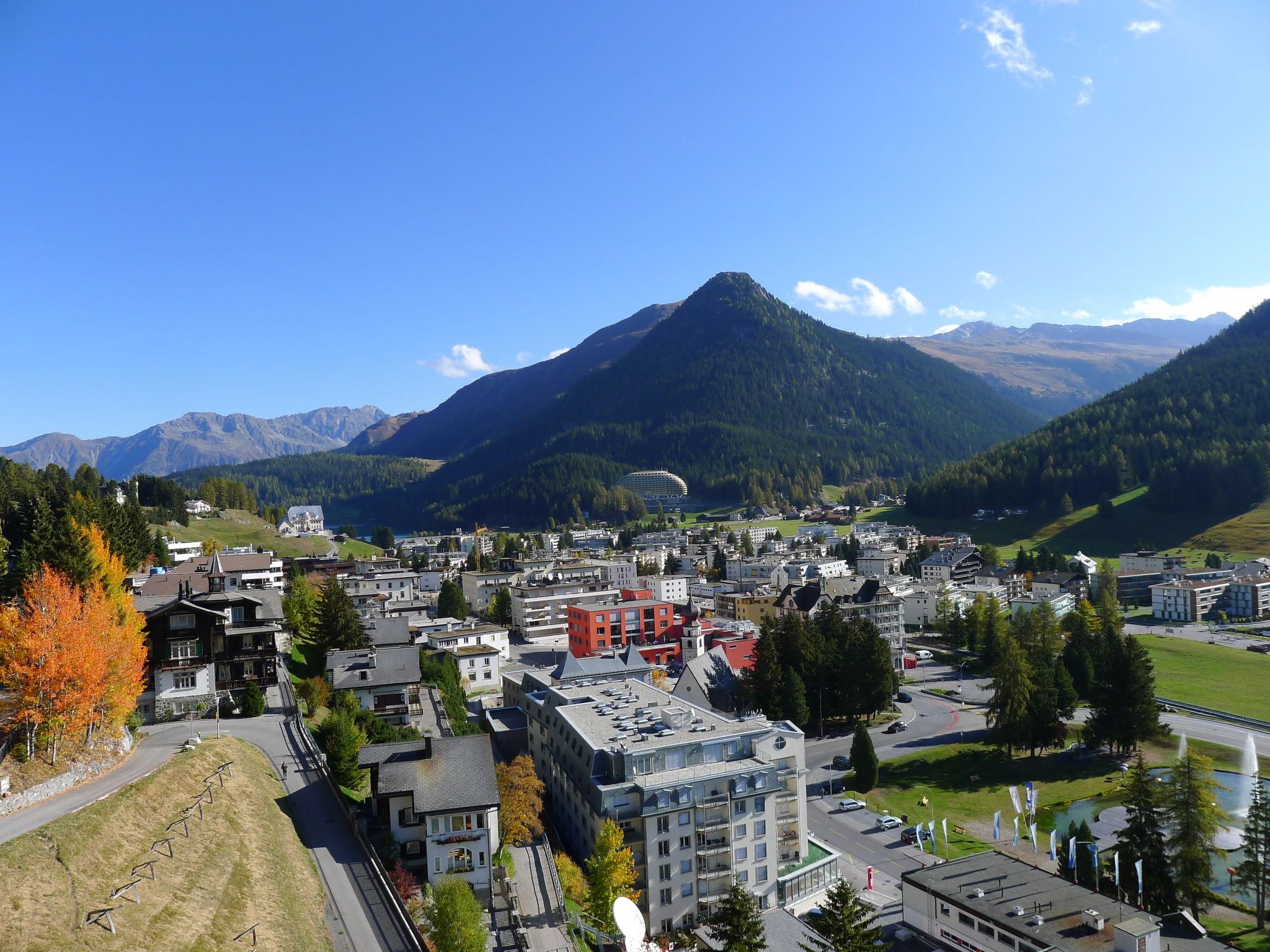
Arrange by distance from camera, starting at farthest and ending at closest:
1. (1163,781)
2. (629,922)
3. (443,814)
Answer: (1163,781) → (443,814) → (629,922)

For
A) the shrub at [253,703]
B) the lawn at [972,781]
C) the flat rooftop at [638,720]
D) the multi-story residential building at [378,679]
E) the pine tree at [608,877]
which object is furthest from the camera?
the lawn at [972,781]

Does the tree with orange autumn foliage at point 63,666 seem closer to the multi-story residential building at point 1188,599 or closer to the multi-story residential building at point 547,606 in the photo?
the multi-story residential building at point 547,606

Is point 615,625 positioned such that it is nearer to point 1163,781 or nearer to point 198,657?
point 198,657

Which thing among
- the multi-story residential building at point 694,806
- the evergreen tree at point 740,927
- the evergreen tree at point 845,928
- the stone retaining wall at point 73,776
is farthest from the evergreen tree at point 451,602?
the evergreen tree at point 845,928

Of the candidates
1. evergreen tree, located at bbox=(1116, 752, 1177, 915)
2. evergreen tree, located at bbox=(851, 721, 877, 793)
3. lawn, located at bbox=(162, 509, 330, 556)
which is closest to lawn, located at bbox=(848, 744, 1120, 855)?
evergreen tree, located at bbox=(851, 721, 877, 793)

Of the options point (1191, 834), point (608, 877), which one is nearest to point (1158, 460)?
point (1191, 834)

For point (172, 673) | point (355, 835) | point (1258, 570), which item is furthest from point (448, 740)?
point (1258, 570)

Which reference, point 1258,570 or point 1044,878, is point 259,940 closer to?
point 1044,878
